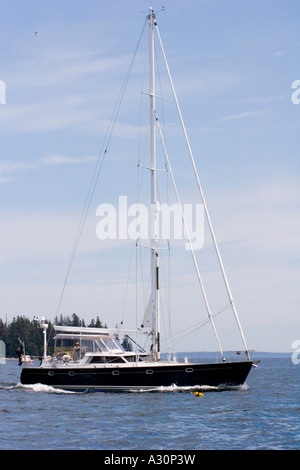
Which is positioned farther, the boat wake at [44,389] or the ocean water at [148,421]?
the boat wake at [44,389]

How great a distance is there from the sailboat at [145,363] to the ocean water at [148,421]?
0.81m

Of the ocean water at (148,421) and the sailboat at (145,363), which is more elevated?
the sailboat at (145,363)

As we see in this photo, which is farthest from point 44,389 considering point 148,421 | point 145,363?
point 148,421

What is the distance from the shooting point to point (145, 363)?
43031mm

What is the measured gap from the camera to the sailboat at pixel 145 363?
42.4 meters

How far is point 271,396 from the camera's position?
Answer: 4794 cm

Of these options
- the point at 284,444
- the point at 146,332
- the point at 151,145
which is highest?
the point at 151,145

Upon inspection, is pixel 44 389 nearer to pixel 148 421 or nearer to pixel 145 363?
pixel 145 363

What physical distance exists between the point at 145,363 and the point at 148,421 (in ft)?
40.1

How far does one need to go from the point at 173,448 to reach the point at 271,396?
25.0m
